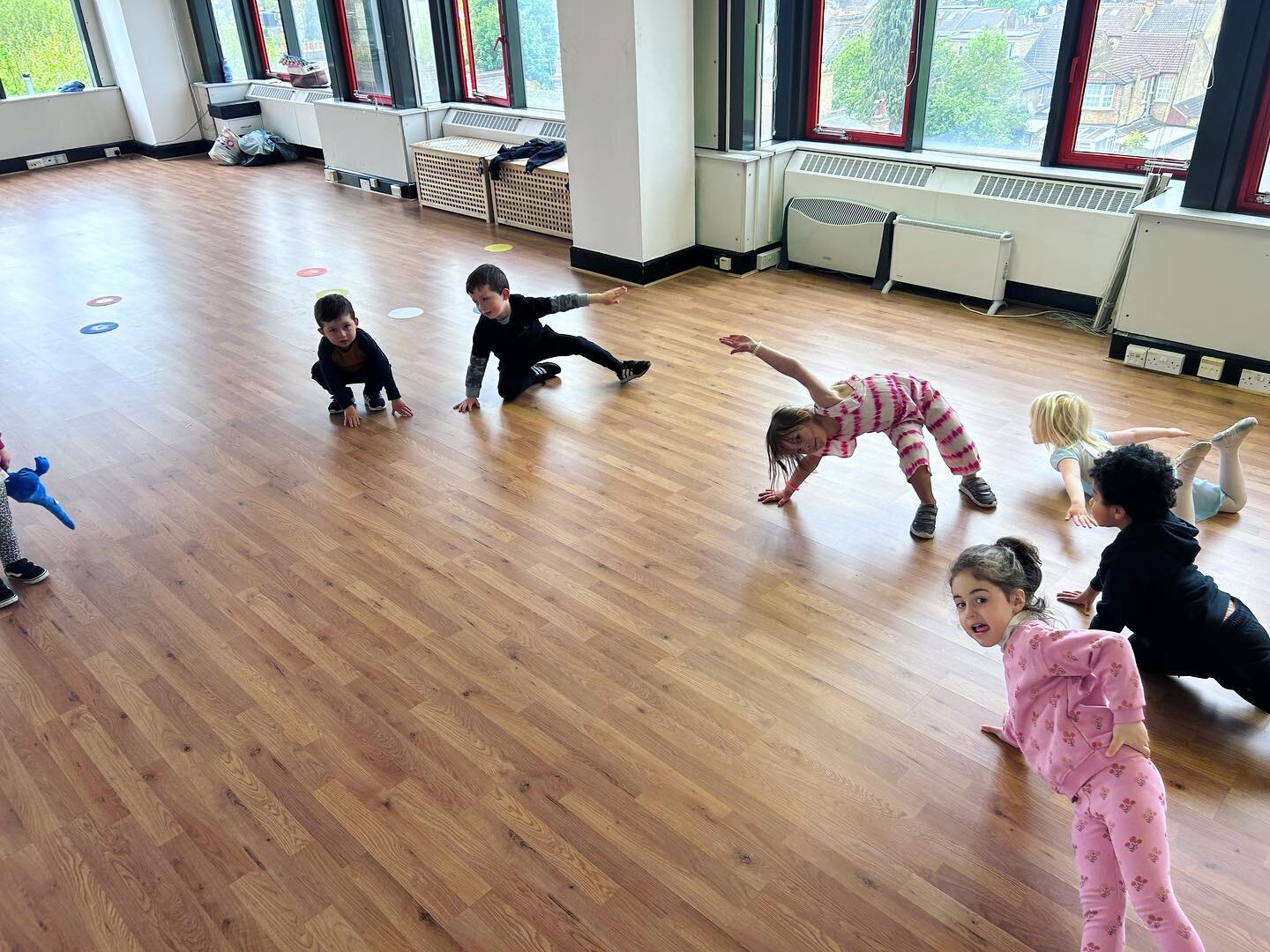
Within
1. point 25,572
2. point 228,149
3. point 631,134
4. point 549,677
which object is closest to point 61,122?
point 228,149

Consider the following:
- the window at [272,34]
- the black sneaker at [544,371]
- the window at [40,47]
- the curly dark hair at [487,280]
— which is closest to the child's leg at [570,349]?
the black sneaker at [544,371]

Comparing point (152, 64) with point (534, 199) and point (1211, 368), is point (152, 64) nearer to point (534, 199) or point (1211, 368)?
point (534, 199)

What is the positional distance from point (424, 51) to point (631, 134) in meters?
3.57

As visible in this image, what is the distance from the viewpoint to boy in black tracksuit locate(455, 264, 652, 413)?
13.6ft

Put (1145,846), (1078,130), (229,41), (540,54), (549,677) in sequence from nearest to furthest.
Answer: (1145,846) → (549,677) → (1078,130) → (540,54) → (229,41)

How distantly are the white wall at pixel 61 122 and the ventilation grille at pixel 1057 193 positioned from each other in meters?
10.2

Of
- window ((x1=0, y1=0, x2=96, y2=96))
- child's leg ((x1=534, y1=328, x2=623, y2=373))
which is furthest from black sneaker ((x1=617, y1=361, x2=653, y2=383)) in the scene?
window ((x1=0, y1=0, x2=96, y2=96))

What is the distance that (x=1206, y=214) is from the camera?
165 inches

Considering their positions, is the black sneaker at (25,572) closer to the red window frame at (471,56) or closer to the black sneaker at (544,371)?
the black sneaker at (544,371)

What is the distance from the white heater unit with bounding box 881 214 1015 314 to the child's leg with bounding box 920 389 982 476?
2294 millimetres

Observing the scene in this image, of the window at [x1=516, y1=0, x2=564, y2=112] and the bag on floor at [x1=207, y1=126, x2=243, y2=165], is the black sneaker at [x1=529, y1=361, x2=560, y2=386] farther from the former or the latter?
the bag on floor at [x1=207, y1=126, x2=243, y2=165]

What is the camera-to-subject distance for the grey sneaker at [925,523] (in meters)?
3.29

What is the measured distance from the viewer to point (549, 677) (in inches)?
106

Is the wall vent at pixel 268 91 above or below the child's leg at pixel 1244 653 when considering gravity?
above
